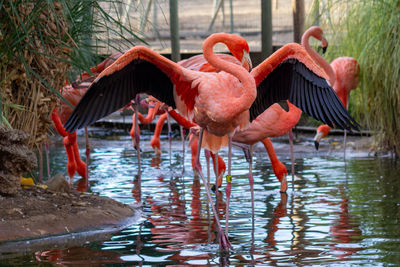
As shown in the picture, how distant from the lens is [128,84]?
4703mm

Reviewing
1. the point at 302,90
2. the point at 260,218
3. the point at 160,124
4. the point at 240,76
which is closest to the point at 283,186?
the point at 260,218

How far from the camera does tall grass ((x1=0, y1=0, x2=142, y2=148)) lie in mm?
4625

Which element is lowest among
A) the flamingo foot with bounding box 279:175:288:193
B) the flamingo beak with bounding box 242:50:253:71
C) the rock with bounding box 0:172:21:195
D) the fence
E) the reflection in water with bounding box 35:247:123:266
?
the flamingo foot with bounding box 279:175:288:193

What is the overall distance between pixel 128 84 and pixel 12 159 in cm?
90

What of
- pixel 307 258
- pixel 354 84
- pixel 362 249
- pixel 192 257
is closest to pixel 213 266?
pixel 192 257

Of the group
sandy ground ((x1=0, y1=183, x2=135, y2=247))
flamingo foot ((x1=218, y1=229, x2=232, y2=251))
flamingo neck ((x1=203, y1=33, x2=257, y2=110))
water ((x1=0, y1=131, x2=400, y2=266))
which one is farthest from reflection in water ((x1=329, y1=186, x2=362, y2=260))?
sandy ground ((x1=0, y1=183, x2=135, y2=247))

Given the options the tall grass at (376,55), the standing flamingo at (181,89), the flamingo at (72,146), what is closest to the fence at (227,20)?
the tall grass at (376,55)

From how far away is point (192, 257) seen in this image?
384 cm

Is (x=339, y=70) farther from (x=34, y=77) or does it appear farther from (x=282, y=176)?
(x=34, y=77)

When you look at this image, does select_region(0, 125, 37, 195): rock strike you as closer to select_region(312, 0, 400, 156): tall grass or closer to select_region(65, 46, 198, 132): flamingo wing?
select_region(65, 46, 198, 132): flamingo wing

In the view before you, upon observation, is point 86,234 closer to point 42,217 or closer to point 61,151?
point 42,217

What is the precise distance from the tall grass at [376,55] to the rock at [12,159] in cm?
383

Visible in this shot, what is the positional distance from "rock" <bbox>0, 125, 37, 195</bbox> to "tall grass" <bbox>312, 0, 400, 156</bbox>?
383cm

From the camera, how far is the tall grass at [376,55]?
22.9ft
